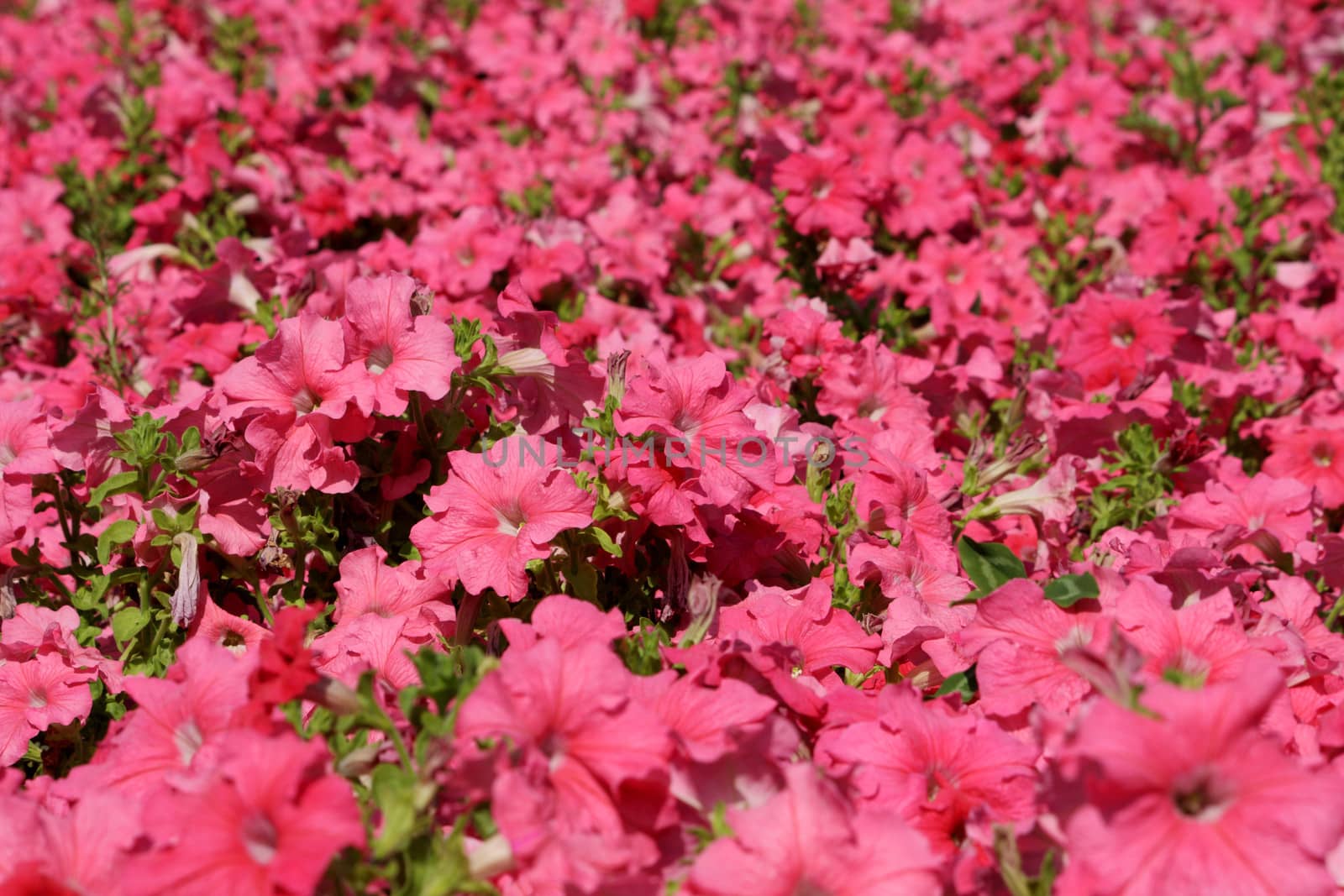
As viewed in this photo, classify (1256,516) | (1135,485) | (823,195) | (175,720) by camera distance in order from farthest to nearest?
(823,195) < (1135,485) < (1256,516) < (175,720)

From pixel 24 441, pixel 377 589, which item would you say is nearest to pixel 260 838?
pixel 377 589

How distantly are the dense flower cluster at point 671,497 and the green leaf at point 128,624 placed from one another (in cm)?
1

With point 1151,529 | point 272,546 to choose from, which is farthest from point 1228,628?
point 272,546

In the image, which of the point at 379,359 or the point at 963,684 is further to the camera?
the point at 379,359

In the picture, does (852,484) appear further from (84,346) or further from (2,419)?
(84,346)

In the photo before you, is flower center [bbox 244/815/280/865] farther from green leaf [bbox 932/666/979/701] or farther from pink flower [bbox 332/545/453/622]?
green leaf [bbox 932/666/979/701]

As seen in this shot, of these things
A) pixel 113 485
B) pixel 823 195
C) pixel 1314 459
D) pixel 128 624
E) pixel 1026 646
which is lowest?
pixel 1314 459

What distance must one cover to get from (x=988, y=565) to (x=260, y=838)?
1.10m

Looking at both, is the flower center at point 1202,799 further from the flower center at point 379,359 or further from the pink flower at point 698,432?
the flower center at point 379,359

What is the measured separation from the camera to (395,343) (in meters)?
1.68

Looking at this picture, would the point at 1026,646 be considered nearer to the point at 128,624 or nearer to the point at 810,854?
the point at 810,854

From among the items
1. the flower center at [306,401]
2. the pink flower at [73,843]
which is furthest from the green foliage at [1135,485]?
the pink flower at [73,843]

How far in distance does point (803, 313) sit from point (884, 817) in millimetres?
1312

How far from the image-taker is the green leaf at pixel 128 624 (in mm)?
1688
